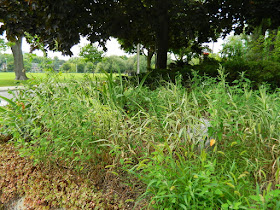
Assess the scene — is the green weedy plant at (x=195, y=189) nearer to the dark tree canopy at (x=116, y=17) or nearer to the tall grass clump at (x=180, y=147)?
the tall grass clump at (x=180, y=147)

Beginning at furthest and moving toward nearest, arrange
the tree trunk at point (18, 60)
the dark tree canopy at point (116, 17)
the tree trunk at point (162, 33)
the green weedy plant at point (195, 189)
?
the tree trunk at point (18, 60) → the tree trunk at point (162, 33) → the dark tree canopy at point (116, 17) → the green weedy plant at point (195, 189)

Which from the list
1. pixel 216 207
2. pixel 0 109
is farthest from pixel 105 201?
pixel 0 109

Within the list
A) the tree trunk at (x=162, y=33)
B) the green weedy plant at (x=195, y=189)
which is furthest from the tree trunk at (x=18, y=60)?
the green weedy plant at (x=195, y=189)

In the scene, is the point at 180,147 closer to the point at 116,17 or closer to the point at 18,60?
the point at 116,17

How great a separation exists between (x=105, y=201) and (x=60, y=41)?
5267 millimetres

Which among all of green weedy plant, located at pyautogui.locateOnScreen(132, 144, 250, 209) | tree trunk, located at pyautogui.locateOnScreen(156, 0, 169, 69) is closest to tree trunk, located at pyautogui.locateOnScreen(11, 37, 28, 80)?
tree trunk, located at pyautogui.locateOnScreen(156, 0, 169, 69)

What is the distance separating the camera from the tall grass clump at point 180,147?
1.56 m

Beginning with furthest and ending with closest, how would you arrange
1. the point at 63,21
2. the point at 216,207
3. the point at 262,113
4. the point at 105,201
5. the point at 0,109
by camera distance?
the point at 63,21 < the point at 0,109 < the point at 262,113 < the point at 105,201 < the point at 216,207

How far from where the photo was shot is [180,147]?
1854 mm

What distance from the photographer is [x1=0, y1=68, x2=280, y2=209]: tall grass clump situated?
1.56 metres

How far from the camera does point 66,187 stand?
7.45 ft

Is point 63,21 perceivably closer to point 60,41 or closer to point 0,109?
point 60,41

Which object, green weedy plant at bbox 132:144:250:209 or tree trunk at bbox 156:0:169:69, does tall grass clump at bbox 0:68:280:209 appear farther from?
tree trunk at bbox 156:0:169:69

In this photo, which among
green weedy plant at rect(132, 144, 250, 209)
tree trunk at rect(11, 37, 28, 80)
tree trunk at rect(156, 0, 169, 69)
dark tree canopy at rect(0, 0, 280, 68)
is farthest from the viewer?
tree trunk at rect(11, 37, 28, 80)
